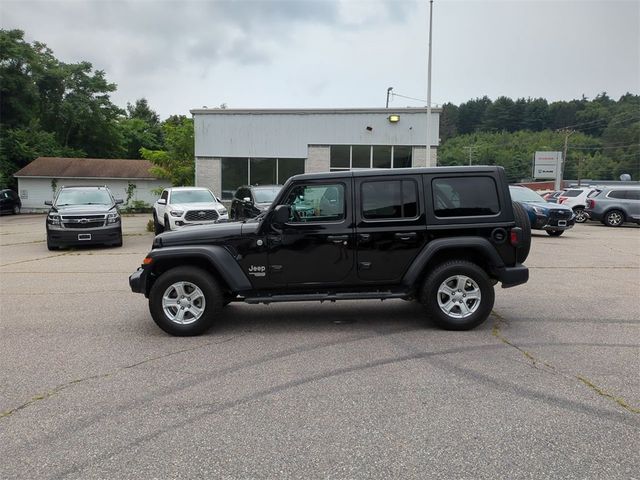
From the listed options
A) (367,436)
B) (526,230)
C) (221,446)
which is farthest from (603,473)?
(526,230)

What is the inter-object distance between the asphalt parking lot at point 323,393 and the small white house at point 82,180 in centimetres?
3127

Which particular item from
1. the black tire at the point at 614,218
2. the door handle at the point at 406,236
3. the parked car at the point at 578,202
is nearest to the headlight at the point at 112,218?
the door handle at the point at 406,236

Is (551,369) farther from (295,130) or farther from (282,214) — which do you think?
(295,130)

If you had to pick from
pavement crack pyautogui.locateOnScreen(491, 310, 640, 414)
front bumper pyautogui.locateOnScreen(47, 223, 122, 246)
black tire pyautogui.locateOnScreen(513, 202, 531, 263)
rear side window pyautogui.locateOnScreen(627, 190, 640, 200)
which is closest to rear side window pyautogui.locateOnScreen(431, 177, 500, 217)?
black tire pyautogui.locateOnScreen(513, 202, 531, 263)

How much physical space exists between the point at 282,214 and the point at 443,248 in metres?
1.86

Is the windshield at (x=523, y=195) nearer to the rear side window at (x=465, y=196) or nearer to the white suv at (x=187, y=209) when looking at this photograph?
the white suv at (x=187, y=209)

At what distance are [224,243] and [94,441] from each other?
9.33ft

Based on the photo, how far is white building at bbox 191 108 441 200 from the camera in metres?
23.8

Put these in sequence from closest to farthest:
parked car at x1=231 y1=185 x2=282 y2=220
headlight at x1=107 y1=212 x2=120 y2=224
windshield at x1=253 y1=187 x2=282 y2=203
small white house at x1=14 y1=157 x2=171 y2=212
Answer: parked car at x1=231 y1=185 x2=282 y2=220, headlight at x1=107 y1=212 x2=120 y2=224, windshield at x1=253 y1=187 x2=282 y2=203, small white house at x1=14 y1=157 x2=171 y2=212

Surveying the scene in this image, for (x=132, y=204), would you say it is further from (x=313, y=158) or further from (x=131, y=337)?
(x=131, y=337)

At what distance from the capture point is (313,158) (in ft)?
79.7

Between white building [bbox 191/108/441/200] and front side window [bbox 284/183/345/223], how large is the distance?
59.5 ft

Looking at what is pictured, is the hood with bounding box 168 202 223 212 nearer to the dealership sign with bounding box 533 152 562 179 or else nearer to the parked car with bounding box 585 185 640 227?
the parked car with bounding box 585 185 640 227

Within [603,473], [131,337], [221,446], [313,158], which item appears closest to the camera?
[603,473]
